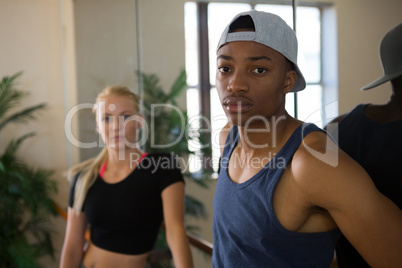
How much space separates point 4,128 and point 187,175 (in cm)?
302

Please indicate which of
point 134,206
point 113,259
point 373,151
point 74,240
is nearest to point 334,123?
point 373,151

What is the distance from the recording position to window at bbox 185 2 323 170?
123 cm

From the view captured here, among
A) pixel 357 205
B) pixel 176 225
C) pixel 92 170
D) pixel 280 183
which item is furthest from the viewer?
pixel 92 170

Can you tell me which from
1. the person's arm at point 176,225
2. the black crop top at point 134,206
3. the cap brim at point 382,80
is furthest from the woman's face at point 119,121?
the cap brim at point 382,80

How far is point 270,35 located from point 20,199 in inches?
163

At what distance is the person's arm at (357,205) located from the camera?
787 mm

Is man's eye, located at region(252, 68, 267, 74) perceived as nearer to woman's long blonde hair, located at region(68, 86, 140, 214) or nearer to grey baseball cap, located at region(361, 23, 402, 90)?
grey baseball cap, located at region(361, 23, 402, 90)

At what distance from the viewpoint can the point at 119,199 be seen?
1.89 m

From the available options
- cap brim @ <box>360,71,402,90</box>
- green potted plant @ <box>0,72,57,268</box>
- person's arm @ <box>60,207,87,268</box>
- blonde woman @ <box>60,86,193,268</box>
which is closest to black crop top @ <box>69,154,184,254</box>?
blonde woman @ <box>60,86,193,268</box>

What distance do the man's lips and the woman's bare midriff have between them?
1178 millimetres

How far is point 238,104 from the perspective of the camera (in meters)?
0.98

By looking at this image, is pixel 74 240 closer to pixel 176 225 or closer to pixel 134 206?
pixel 134 206

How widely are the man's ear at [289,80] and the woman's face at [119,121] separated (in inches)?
41.9

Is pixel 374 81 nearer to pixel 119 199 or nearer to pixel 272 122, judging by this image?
pixel 272 122
